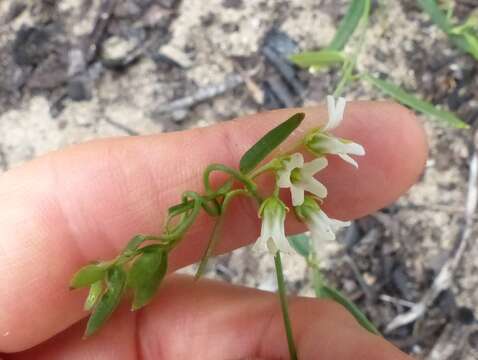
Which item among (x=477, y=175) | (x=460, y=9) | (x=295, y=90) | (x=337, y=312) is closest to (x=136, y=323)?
(x=337, y=312)

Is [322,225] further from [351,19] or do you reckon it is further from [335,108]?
[351,19]

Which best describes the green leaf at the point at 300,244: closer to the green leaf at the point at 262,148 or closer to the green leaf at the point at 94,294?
the green leaf at the point at 262,148

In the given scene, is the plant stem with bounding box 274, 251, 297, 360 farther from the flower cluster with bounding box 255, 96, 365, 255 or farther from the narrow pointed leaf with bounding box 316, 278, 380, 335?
the narrow pointed leaf with bounding box 316, 278, 380, 335

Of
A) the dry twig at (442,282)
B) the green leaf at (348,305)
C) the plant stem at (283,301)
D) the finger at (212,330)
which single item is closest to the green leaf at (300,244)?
the green leaf at (348,305)

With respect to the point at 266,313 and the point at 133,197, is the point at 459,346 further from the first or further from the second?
the point at 133,197

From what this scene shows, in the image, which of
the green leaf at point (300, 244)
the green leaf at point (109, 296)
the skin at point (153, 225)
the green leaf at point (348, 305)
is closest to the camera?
the green leaf at point (109, 296)

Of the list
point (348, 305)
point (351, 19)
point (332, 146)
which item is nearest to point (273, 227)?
point (332, 146)
